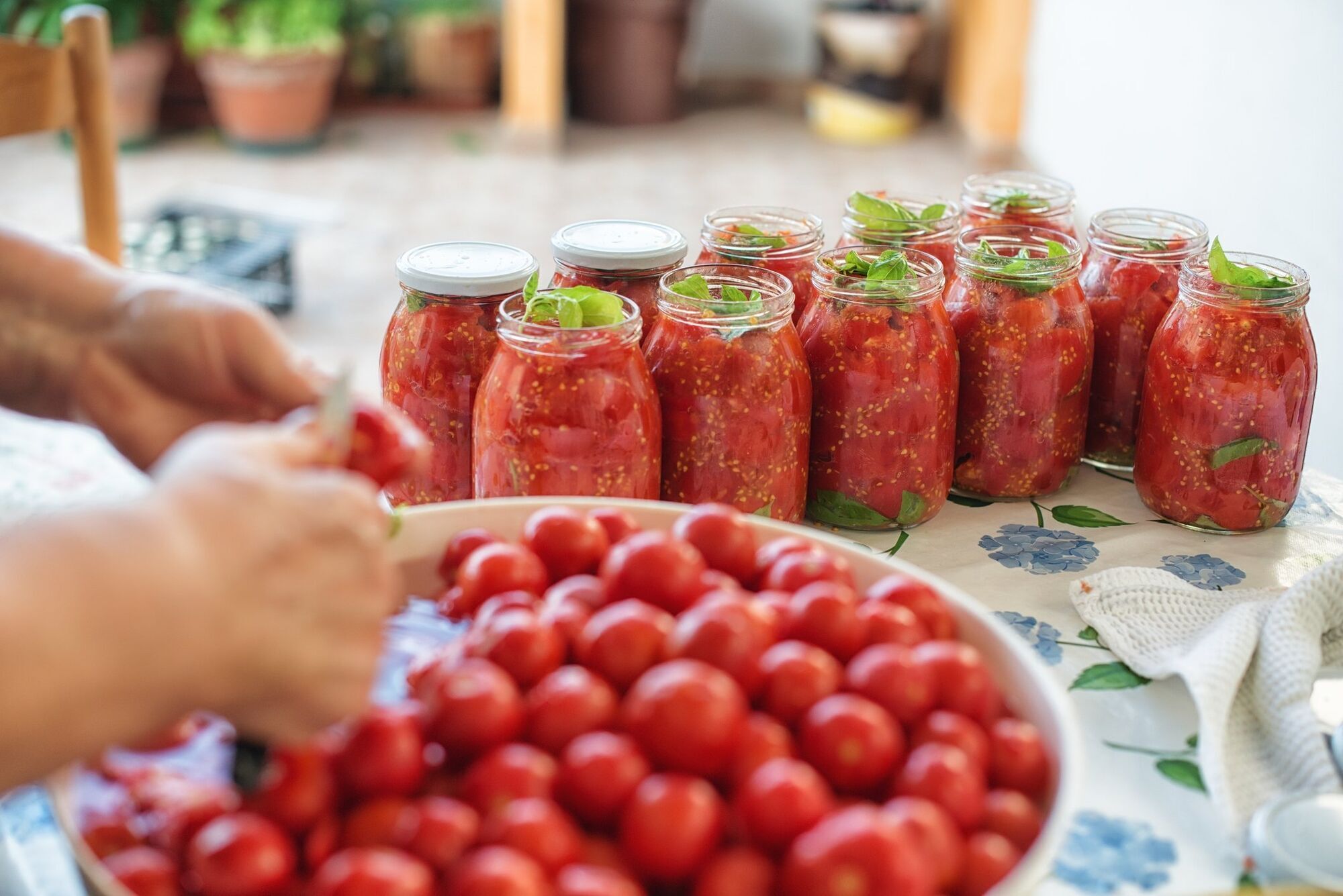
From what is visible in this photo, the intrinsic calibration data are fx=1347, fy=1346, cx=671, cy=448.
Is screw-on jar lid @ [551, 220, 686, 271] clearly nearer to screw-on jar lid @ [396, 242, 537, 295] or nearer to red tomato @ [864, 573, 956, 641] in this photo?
screw-on jar lid @ [396, 242, 537, 295]

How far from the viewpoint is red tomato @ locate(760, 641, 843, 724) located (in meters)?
0.68

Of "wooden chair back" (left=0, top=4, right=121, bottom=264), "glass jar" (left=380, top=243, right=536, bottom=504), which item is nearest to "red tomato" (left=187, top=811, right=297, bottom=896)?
"glass jar" (left=380, top=243, right=536, bottom=504)

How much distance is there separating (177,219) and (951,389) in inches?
122

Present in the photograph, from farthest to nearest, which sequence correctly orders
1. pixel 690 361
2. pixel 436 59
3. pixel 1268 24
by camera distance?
pixel 436 59, pixel 1268 24, pixel 690 361

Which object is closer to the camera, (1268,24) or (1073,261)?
(1073,261)

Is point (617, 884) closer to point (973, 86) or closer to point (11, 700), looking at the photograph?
point (11, 700)

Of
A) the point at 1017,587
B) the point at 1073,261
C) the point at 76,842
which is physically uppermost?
the point at 1073,261

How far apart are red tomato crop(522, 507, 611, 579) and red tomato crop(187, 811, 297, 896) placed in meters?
0.27

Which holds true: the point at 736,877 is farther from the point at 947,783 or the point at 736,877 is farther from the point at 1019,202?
the point at 1019,202

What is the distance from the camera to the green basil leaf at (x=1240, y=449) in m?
1.10

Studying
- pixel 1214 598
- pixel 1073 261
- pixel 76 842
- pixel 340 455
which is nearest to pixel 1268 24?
pixel 1073 261

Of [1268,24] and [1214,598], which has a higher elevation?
[1268,24]

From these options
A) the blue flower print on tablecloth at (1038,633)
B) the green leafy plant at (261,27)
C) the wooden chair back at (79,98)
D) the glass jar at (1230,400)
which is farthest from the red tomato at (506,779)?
the green leafy plant at (261,27)

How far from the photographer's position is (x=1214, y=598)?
1032 mm
